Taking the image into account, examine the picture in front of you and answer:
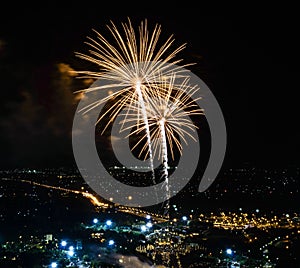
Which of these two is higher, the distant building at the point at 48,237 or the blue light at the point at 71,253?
the distant building at the point at 48,237

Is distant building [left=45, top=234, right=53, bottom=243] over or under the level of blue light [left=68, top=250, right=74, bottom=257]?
over

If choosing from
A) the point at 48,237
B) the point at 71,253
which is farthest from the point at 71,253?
the point at 48,237

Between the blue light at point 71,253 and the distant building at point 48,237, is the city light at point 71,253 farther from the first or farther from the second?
the distant building at point 48,237

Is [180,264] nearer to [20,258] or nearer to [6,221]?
[20,258]

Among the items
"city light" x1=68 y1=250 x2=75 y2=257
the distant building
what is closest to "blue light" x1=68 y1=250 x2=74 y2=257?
"city light" x1=68 y1=250 x2=75 y2=257

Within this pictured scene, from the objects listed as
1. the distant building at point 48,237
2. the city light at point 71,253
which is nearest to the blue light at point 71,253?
the city light at point 71,253

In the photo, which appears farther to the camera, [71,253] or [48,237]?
[48,237]

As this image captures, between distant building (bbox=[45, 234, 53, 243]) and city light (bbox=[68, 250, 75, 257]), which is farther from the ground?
distant building (bbox=[45, 234, 53, 243])

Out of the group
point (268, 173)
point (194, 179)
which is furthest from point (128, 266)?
point (268, 173)

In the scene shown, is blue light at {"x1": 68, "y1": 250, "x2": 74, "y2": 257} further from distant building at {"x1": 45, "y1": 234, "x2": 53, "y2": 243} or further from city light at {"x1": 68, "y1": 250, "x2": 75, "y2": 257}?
distant building at {"x1": 45, "y1": 234, "x2": 53, "y2": 243}

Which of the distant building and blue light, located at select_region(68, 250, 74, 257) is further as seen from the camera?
the distant building

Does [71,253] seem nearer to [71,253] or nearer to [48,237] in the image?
[71,253]

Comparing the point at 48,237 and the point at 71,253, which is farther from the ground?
the point at 48,237
